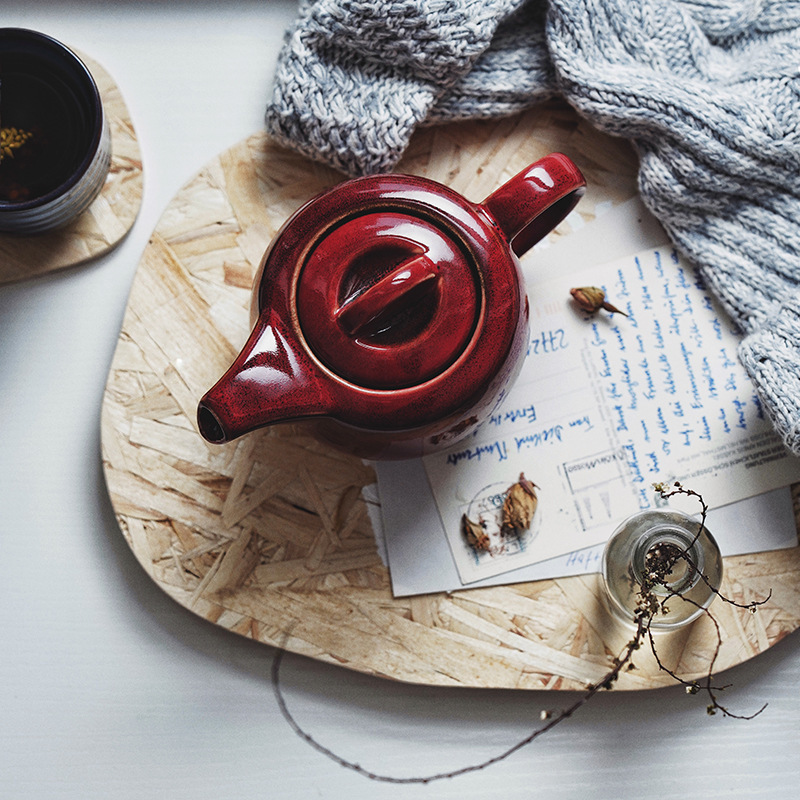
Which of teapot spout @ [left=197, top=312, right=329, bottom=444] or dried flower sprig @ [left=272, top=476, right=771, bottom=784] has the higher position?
teapot spout @ [left=197, top=312, right=329, bottom=444]

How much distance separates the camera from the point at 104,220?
74 cm

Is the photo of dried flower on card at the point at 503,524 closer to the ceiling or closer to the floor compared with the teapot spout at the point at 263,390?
closer to the floor

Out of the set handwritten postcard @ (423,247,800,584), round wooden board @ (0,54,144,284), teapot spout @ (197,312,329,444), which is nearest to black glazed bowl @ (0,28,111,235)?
round wooden board @ (0,54,144,284)

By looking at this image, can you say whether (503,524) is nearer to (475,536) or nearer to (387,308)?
(475,536)

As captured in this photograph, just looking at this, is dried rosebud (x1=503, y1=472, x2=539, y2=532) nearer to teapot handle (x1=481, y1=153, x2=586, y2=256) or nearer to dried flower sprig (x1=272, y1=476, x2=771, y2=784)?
dried flower sprig (x1=272, y1=476, x2=771, y2=784)

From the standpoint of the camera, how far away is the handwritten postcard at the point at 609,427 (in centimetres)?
70

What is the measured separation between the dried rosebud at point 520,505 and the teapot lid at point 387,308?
21 centimetres

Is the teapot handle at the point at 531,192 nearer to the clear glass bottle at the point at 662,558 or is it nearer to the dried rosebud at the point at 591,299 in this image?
the dried rosebud at the point at 591,299

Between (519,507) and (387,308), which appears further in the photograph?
(519,507)

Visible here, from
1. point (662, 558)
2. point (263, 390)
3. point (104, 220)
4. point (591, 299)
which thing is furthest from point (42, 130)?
point (662, 558)

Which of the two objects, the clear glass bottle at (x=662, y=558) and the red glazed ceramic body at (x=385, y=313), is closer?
the red glazed ceramic body at (x=385, y=313)

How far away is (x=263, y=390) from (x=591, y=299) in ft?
1.14

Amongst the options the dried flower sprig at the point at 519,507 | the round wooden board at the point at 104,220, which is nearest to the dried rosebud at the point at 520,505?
the dried flower sprig at the point at 519,507

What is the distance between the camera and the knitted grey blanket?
2.19 ft
